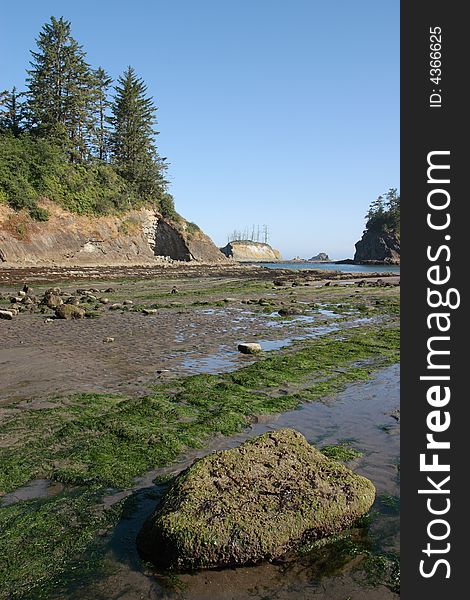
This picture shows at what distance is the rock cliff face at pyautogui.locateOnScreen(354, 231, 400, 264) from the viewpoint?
127m

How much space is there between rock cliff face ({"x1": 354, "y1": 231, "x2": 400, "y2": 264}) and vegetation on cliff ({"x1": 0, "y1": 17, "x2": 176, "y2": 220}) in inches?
3112

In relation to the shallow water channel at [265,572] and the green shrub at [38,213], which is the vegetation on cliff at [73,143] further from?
the shallow water channel at [265,572]

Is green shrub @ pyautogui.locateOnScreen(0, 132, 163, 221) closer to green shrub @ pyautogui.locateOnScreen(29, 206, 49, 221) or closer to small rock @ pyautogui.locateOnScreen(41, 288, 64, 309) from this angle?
green shrub @ pyautogui.locateOnScreen(29, 206, 49, 221)

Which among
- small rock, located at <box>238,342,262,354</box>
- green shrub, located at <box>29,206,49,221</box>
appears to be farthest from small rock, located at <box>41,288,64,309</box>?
green shrub, located at <box>29,206,49,221</box>

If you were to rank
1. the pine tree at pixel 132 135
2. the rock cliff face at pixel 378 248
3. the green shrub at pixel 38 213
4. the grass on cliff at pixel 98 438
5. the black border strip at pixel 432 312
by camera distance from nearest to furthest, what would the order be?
1. the black border strip at pixel 432 312
2. the grass on cliff at pixel 98 438
3. the green shrub at pixel 38 213
4. the pine tree at pixel 132 135
5. the rock cliff face at pixel 378 248

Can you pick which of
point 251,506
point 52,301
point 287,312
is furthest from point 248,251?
point 251,506

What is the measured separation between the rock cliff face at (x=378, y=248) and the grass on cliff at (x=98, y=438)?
11748 cm

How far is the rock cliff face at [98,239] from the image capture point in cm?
3962

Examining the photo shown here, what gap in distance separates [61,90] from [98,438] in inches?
2255

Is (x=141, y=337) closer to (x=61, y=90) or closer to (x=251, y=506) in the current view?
(x=251, y=506)

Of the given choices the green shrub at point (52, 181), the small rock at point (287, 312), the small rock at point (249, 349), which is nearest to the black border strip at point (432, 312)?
the small rock at point (249, 349)

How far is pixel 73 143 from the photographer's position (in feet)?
175

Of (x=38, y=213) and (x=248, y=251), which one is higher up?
(x=248, y=251)

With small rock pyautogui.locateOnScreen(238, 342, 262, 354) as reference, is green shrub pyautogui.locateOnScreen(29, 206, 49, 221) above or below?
above
